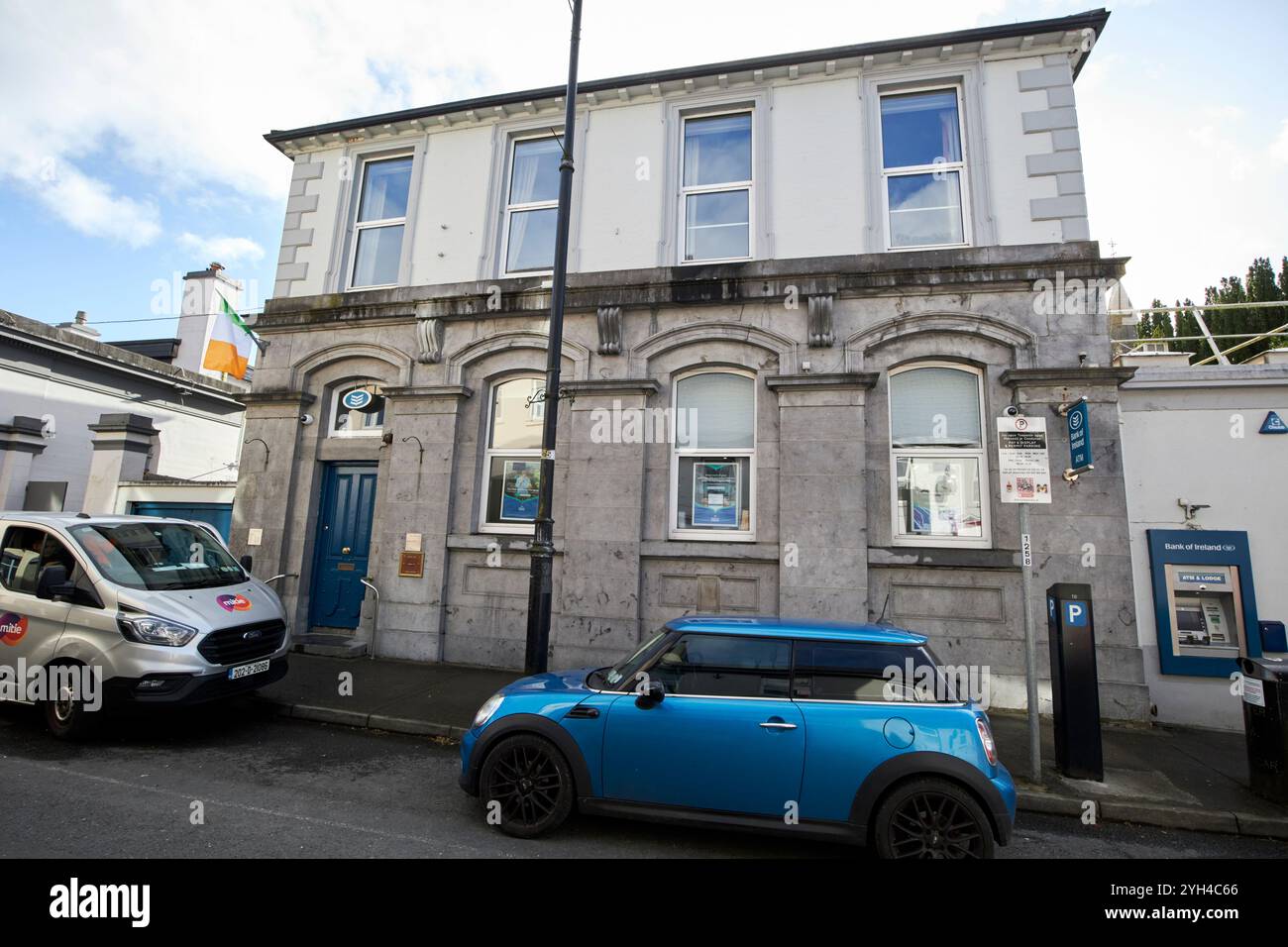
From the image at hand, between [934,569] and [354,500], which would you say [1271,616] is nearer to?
[934,569]

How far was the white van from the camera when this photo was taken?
19.0 ft

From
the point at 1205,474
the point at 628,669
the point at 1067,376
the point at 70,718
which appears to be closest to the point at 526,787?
the point at 628,669

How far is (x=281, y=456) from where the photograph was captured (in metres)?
10.9

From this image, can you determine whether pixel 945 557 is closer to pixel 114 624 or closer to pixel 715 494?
pixel 715 494

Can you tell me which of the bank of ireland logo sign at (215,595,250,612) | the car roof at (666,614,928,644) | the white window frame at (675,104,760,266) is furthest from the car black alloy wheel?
the white window frame at (675,104,760,266)

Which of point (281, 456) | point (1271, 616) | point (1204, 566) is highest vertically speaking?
point (281, 456)

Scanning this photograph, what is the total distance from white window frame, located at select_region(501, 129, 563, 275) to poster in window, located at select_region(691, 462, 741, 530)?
4.34 m

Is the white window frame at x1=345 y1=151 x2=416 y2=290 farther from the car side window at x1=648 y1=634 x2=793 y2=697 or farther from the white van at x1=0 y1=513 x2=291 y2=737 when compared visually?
the car side window at x1=648 y1=634 x2=793 y2=697

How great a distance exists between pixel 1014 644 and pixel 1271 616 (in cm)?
304

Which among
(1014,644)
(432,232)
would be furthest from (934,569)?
(432,232)

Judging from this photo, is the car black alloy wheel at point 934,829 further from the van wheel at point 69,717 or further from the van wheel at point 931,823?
the van wheel at point 69,717

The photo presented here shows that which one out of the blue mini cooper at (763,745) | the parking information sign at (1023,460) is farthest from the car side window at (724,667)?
the parking information sign at (1023,460)

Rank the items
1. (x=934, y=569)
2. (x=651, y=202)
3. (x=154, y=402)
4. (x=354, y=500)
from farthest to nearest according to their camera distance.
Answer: (x=154, y=402) < (x=354, y=500) < (x=651, y=202) < (x=934, y=569)

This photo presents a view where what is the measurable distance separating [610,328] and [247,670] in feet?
20.8
